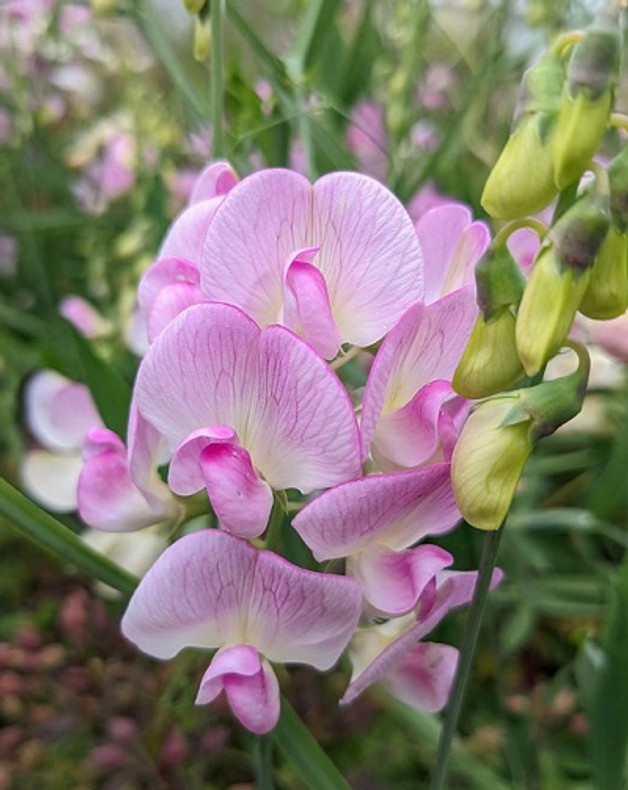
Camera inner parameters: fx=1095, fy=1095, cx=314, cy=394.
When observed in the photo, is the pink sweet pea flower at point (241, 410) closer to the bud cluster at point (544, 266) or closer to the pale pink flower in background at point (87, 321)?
the bud cluster at point (544, 266)

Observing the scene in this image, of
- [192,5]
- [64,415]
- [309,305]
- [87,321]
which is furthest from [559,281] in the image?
[87,321]

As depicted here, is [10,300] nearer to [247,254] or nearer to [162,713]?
[162,713]

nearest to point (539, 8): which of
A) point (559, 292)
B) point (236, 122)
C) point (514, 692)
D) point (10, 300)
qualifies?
point (236, 122)

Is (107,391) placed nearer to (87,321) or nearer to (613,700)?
(613,700)

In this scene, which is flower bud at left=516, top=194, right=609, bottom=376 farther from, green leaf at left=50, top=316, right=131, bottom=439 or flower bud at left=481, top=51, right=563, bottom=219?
green leaf at left=50, top=316, right=131, bottom=439

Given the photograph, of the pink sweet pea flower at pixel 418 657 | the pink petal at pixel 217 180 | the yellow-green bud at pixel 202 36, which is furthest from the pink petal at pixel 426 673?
the yellow-green bud at pixel 202 36
